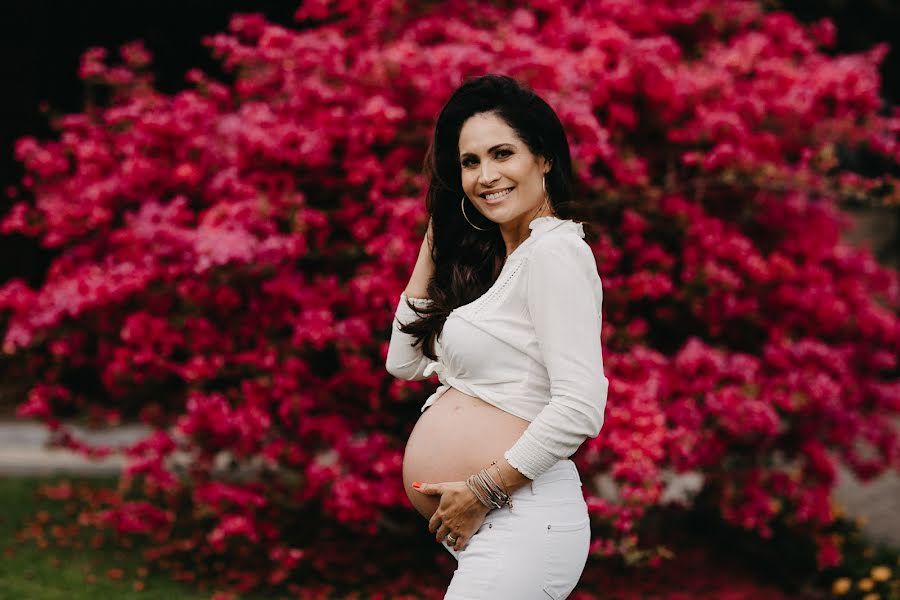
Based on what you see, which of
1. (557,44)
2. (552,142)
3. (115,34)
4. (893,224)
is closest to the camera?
(552,142)

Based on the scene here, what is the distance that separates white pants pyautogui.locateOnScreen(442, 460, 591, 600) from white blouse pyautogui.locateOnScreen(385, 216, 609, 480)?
0.11 metres

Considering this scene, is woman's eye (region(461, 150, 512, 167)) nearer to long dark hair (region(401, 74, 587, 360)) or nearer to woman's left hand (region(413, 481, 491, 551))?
long dark hair (region(401, 74, 587, 360))

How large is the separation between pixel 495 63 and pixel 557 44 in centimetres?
65

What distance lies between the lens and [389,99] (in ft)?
14.8

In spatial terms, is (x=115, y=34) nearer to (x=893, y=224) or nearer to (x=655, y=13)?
(x=655, y=13)

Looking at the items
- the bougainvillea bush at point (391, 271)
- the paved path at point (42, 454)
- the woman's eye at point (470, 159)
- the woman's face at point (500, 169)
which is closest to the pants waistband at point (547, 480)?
the woman's face at point (500, 169)

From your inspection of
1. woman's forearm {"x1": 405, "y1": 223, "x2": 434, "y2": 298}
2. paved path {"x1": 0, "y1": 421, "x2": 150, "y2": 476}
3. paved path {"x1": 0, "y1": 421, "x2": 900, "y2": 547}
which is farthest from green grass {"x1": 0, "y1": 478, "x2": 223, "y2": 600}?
woman's forearm {"x1": 405, "y1": 223, "x2": 434, "y2": 298}

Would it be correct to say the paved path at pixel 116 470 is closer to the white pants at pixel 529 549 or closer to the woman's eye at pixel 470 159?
the white pants at pixel 529 549

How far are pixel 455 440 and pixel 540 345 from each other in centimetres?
37

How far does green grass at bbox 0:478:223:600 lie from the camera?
4516mm

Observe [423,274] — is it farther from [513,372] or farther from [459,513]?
[459,513]

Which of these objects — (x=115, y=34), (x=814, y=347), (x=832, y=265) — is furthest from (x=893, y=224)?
(x=115, y=34)

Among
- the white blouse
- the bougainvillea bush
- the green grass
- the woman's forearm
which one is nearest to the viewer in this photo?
the white blouse

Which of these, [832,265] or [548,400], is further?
[832,265]
